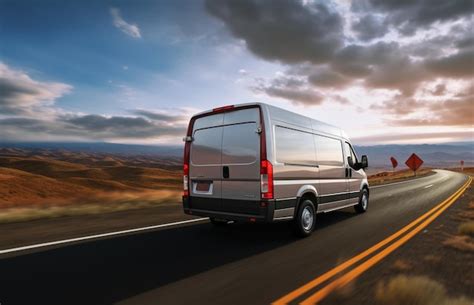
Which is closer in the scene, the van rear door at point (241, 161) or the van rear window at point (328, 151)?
the van rear door at point (241, 161)

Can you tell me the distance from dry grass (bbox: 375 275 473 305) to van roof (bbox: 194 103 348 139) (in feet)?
10.6

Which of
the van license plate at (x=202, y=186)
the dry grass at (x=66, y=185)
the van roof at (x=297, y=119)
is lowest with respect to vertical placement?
the dry grass at (x=66, y=185)

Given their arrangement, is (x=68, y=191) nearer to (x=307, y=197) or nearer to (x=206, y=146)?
(x=206, y=146)

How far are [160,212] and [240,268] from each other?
547 cm

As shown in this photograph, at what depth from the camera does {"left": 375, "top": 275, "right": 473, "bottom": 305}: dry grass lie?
3308mm

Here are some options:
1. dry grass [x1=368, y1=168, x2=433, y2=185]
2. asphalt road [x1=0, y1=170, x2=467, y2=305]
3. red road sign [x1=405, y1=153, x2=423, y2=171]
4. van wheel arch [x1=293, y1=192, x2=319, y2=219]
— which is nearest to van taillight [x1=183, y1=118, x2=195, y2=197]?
asphalt road [x1=0, y1=170, x2=467, y2=305]

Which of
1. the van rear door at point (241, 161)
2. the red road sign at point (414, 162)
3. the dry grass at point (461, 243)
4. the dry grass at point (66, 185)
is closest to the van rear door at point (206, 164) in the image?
the van rear door at point (241, 161)

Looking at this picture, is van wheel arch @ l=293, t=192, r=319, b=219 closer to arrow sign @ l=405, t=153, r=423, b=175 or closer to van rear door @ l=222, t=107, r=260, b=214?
van rear door @ l=222, t=107, r=260, b=214

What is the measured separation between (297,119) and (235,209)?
222 centimetres

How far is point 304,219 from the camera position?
648cm

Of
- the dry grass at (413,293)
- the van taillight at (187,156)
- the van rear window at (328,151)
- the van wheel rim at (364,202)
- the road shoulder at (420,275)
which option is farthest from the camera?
the van wheel rim at (364,202)

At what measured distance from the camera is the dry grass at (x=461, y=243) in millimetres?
5426

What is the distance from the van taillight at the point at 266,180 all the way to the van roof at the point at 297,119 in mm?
905

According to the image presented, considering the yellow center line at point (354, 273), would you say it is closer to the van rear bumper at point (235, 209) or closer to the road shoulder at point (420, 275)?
the road shoulder at point (420, 275)
